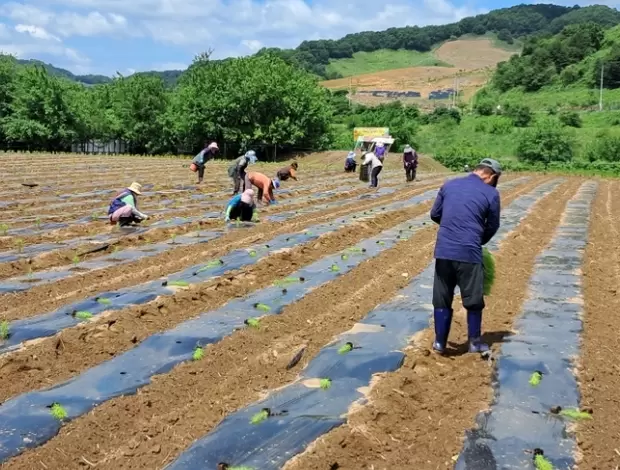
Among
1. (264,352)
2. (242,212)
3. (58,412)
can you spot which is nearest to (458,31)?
(242,212)

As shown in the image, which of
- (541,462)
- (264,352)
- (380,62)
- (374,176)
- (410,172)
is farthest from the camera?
(380,62)

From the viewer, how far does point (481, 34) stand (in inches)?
6088

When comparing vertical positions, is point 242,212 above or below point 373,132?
below

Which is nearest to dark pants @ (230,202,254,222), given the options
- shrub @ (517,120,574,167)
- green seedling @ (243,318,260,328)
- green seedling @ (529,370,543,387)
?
green seedling @ (243,318,260,328)

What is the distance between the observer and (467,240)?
514 cm

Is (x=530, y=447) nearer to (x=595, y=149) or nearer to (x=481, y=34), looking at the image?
(x=595, y=149)

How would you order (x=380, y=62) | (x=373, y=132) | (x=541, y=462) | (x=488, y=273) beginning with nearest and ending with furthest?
(x=541, y=462)
(x=488, y=273)
(x=373, y=132)
(x=380, y=62)

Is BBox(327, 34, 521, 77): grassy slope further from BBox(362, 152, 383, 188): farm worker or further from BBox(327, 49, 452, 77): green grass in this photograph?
BBox(362, 152, 383, 188): farm worker

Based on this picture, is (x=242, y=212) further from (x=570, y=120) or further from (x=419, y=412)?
(x=570, y=120)

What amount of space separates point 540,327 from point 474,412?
2279 millimetres

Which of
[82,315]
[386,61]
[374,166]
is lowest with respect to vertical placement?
[82,315]

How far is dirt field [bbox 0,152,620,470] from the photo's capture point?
3807 millimetres

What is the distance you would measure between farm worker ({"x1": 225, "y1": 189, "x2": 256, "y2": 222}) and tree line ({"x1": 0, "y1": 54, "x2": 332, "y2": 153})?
31.5 meters

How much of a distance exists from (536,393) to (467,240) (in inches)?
48.4
